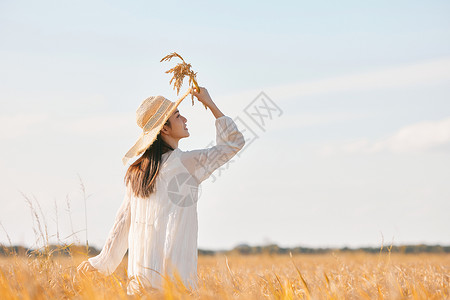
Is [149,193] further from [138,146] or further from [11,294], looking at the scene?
[11,294]

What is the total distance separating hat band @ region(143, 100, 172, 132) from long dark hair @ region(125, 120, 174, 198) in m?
0.11

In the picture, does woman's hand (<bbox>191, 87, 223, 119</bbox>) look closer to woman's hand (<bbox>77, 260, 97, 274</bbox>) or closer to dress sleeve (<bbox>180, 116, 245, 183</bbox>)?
dress sleeve (<bbox>180, 116, 245, 183</bbox>)

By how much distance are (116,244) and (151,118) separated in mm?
1026

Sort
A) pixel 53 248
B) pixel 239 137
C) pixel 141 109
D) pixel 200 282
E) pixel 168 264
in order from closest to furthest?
pixel 200 282 → pixel 168 264 → pixel 239 137 → pixel 141 109 → pixel 53 248

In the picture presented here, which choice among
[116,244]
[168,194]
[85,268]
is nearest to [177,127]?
[168,194]

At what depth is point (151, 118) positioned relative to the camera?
4277 millimetres

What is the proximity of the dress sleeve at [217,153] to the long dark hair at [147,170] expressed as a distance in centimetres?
22

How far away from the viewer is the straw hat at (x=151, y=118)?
4121mm

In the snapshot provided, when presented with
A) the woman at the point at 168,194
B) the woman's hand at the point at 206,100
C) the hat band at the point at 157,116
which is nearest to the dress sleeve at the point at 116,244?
the woman at the point at 168,194

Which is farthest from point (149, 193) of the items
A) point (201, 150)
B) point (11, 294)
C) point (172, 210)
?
point (11, 294)

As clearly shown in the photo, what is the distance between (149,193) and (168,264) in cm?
53

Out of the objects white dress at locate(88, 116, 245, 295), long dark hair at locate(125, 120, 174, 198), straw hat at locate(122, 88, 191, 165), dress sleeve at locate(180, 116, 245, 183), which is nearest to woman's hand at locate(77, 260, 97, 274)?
white dress at locate(88, 116, 245, 295)

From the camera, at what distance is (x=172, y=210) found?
3.92 metres

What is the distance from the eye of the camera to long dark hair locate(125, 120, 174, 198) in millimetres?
3963
